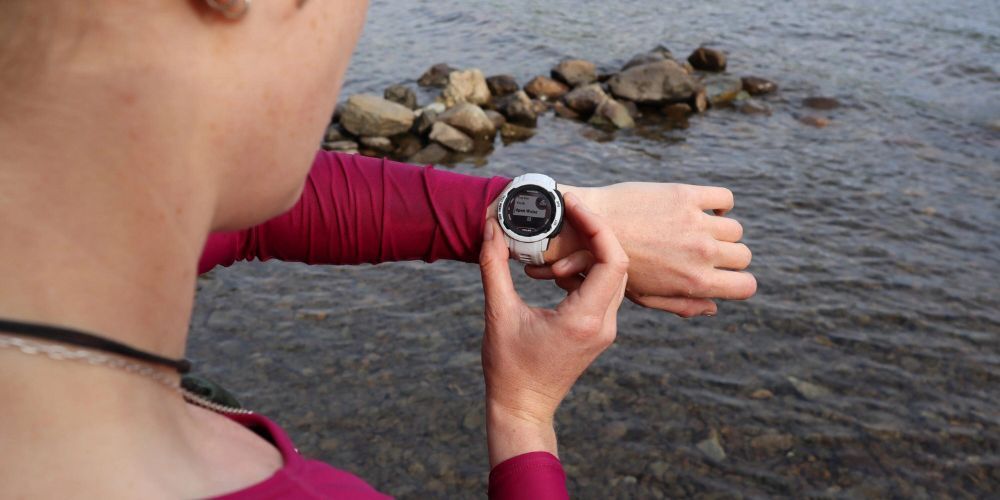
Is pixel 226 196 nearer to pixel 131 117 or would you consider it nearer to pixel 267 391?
pixel 131 117

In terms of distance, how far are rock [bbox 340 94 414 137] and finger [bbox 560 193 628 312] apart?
8392 millimetres

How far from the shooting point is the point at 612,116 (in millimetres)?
11180

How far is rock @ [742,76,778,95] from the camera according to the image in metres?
11.9

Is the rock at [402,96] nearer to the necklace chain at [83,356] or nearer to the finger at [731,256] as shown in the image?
the finger at [731,256]

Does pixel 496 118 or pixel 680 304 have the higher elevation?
pixel 680 304

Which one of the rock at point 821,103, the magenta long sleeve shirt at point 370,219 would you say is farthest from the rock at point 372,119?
the magenta long sleeve shirt at point 370,219

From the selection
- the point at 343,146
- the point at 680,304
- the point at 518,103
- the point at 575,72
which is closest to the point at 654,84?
the point at 575,72

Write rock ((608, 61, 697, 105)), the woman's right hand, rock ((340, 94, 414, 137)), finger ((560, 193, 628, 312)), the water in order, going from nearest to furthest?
the woman's right hand, finger ((560, 193, 628, 312)), the water, rock ((340, 94, 414, 137)), rock ((608, 61, 697, 105))

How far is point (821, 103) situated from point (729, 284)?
30.1 ft

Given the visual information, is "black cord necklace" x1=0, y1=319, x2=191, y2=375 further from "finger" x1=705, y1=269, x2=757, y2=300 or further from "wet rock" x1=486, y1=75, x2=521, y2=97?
"wet rock" x1=486, y1=75, x2=521, y2=97

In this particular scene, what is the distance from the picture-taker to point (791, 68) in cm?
1274

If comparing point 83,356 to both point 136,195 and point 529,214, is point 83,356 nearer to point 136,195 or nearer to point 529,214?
point 136,195

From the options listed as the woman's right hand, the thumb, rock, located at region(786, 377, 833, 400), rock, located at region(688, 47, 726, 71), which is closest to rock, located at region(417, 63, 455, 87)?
rock, located at region(688, 47, 726, 71)

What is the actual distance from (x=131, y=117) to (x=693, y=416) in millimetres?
4968
